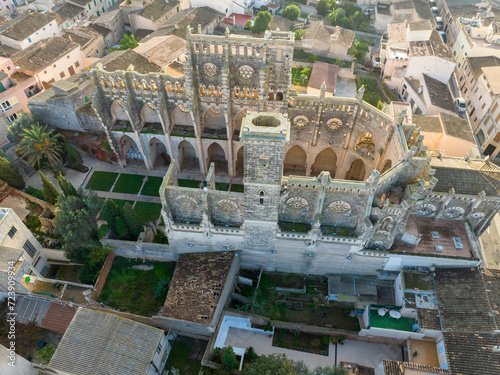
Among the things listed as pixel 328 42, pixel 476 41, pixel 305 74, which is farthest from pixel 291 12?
pixel 476 41

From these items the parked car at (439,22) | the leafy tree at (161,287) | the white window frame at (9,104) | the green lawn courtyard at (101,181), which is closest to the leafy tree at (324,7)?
the parked car at (439,22)

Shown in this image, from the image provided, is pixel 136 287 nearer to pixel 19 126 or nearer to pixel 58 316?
pixel 58 316

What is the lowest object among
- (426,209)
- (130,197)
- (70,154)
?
(426,209)

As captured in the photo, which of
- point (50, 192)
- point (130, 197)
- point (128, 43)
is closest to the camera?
point (50, 192)

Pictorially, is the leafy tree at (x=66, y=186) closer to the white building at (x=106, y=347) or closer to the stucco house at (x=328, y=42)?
the white building at (x=106, y=347)

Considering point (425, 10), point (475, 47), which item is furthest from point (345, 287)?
point (425, 10)

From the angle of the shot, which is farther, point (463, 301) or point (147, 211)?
point (147, 211)

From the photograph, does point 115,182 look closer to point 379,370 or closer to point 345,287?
point 345,287
